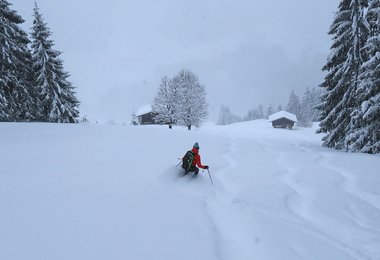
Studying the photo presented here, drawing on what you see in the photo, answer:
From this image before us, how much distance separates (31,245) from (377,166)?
42.7 ft

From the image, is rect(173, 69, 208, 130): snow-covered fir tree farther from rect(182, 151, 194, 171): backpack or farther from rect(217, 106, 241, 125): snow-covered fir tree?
rect(217, 106, 241, 125): snow-covered fir tree

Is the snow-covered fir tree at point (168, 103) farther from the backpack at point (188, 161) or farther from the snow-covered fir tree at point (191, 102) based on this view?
the backpack at point (188, 161)

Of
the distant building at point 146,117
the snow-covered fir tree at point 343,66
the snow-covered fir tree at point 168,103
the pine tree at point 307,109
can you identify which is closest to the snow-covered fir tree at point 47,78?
the snow-covered fir tree at point 168,103

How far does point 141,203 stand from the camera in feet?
20.2

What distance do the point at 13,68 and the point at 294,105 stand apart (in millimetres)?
85506

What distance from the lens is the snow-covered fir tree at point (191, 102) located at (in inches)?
1585

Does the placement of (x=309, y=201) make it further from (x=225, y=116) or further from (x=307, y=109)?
(x=225, y=116)

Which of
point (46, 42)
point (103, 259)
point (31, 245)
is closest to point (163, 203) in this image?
point (103, 259)

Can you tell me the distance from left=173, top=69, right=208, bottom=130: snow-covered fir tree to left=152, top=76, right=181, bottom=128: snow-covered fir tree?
2.40ft

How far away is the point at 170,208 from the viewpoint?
6.08m

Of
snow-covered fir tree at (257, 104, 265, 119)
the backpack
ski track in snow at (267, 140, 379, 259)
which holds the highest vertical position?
snow-covered fir tree at (257, 104, 265, 119)

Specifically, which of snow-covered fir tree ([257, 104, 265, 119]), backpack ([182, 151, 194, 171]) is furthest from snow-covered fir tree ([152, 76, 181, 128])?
snow-covered fir tree ([257, 104, 265, 119])

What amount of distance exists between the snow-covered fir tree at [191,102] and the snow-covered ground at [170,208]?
2899 centimetres

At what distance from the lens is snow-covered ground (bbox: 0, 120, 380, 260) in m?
4.41
